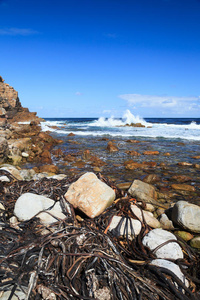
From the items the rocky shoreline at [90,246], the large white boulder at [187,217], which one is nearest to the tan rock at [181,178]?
the rocky shoreline at [90,246]

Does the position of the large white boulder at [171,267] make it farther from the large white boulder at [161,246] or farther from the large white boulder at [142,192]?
the large white boulder at [142,192]

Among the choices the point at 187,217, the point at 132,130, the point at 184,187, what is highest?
the point at 132,130

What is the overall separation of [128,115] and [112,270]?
4687cm

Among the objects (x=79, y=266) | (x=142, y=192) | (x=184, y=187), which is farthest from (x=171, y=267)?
(x=184, y=187)

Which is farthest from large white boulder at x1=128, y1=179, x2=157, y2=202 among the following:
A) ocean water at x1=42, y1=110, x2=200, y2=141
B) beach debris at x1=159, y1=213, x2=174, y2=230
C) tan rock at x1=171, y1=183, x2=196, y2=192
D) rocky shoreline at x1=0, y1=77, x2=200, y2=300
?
ocean water at x1=42, y1=110, x2=200, y2=141

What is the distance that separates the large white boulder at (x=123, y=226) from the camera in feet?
8.23

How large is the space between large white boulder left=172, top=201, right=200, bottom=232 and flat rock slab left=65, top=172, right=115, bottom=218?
138 centimetres

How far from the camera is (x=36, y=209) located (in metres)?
2.52

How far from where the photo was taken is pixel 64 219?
2314mm

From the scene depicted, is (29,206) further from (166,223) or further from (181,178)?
(181,178)

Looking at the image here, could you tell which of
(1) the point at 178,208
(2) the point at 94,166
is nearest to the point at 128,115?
(2) the point at 94,166

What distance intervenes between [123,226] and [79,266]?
1.01m

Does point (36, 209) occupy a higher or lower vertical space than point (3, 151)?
lower

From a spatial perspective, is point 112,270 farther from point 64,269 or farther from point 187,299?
point 187,299
